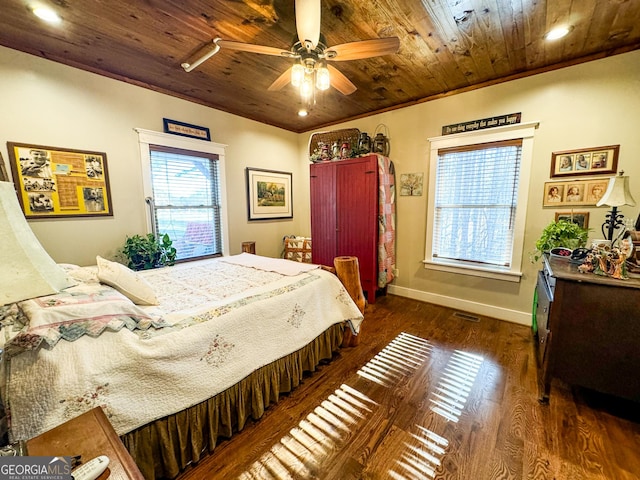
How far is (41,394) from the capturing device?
875 mm

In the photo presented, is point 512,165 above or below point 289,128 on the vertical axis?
below

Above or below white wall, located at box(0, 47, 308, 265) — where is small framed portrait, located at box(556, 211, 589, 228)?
below

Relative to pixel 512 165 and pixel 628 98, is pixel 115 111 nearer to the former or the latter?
pixel 512 165

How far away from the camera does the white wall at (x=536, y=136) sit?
220cm

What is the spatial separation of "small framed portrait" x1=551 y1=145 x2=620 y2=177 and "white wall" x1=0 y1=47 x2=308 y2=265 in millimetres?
3740

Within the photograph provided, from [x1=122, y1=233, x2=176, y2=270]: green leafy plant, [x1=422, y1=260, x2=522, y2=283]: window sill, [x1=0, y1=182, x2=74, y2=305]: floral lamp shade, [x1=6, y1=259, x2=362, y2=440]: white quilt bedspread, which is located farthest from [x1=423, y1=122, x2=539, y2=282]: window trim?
[x1=0, y1=182, x2=74, y2=305]: floral lamp shade

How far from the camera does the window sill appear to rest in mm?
2794

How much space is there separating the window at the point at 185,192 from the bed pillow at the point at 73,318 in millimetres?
1876

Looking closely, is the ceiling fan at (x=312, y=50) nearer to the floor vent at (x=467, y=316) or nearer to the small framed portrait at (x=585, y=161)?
the small framed portrait at (x=585, y=161)

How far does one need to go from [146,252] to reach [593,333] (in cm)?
368

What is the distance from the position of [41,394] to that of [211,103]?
11.0ft

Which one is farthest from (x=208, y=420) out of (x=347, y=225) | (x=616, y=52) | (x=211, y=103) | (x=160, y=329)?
(x=616, y=52)

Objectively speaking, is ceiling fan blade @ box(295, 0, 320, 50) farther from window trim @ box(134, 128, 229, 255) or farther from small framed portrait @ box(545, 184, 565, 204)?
small framed portrait @ box(545, 184, 565, 204)

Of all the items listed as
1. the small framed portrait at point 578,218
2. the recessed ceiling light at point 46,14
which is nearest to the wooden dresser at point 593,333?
the small framed portrait at point 578,218
